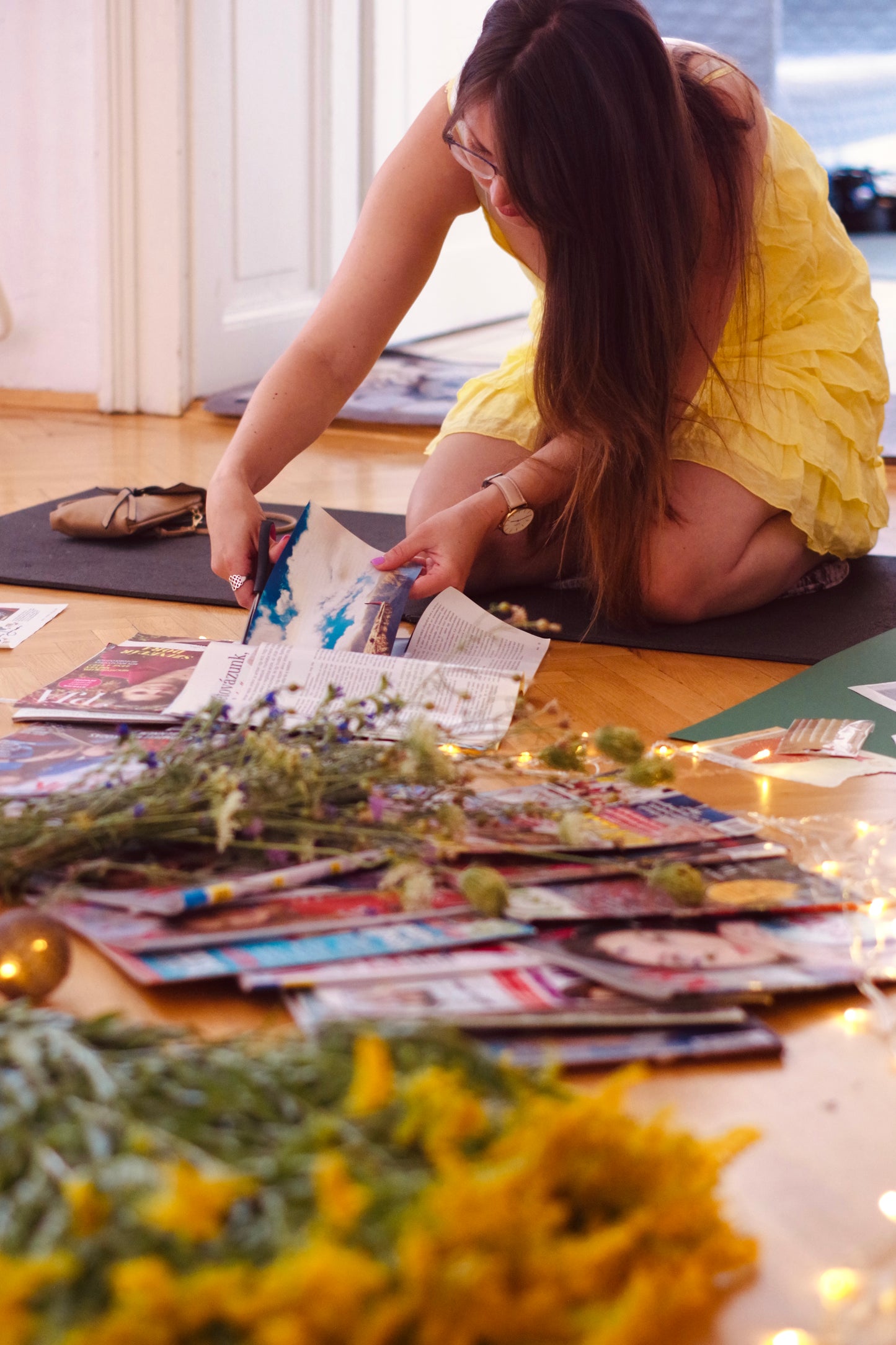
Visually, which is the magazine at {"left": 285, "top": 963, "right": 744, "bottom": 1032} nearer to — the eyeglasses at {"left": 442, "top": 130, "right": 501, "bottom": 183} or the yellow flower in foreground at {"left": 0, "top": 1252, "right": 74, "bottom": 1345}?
the yellow flower in foreground at {"left": 0, "top": 1252, "right": 74, "bottom": 1345}

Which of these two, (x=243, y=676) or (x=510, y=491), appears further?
(x=510, y=491)

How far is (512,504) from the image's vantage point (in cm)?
174

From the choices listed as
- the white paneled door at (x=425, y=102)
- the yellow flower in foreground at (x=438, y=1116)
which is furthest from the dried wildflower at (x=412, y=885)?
the white paneled door at (x=425, y=102)

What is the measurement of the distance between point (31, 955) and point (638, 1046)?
39cm

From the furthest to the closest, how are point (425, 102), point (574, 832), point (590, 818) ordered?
point (425, 102)
point (590, 818)
point (574, 832)

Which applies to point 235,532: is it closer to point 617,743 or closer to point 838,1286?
point 617,743

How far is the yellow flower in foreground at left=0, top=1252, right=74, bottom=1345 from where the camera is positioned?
1.59ft

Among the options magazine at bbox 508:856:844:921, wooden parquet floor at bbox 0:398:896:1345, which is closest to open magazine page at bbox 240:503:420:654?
wooden parquet floor at bbox 0:398:896:1345

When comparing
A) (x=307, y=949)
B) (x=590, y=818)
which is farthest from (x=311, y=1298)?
(x=590, y=818)

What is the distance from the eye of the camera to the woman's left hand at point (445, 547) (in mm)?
1610

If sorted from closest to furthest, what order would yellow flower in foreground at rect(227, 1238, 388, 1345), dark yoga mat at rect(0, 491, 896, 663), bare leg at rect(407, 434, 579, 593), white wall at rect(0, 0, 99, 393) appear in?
yellow flower in foreground at rect(227, 1238, 388, 1345), dark yoga mat at rect(0, 491, 896, 663), bare leg at rect(407, 434, 579, 593), white wall at rect(0, 0, 99, 393)

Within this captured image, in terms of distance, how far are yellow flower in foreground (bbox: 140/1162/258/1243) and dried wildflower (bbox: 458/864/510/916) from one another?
41 centimetres

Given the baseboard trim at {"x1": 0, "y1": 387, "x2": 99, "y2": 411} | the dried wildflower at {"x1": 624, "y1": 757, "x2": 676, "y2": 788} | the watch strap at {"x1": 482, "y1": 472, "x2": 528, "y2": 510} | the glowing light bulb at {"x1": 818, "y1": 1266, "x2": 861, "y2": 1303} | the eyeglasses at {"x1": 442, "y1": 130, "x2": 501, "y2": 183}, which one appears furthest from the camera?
the baseboard trim at {"x1": 0, "y1": 387, "x2": 99, "y2": 411}

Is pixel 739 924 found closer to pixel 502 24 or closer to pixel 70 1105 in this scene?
pixel 70 1105
